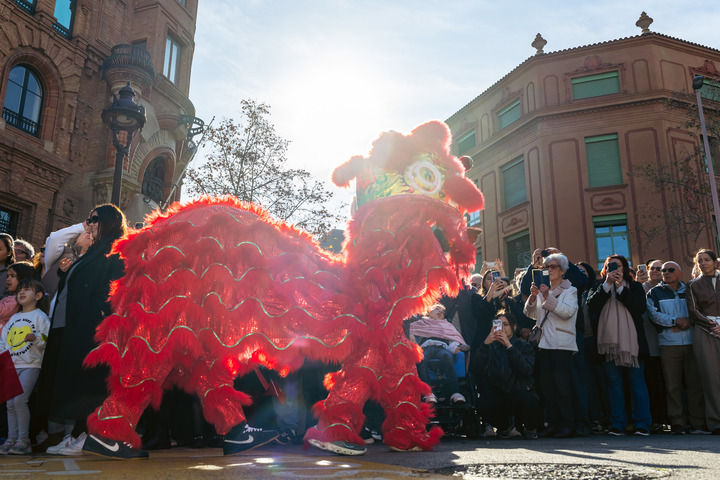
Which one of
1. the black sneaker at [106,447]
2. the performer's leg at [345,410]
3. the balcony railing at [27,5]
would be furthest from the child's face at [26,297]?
the balcony railing at [27,5]

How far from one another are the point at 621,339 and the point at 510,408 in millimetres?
1366

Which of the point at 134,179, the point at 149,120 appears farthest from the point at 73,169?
the point at 149,120

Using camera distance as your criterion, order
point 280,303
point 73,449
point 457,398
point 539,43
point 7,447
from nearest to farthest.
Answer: point 280,303, point 73,449, point 7,447, point 457,398, point 539,43

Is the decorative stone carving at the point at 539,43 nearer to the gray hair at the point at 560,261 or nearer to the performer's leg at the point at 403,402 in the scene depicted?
the gray hair at the point at 560,261

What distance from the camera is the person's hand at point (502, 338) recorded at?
5398mm

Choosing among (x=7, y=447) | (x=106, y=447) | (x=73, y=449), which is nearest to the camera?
(x=106, y=447)

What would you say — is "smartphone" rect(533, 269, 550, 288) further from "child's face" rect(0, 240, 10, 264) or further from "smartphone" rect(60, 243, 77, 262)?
"child's face" rect(0, 240, 10, 264)

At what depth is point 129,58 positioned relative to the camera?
1511 cm

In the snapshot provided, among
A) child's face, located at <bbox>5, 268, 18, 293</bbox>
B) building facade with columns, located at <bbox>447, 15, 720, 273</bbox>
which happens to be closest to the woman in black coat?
child's face, located at <bbox>5, 268, 18, 293</bbox>

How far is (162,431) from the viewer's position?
3.81 metres

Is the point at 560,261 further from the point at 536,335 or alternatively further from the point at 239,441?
the point at 239,441

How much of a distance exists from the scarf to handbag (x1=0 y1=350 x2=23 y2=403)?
341 cm


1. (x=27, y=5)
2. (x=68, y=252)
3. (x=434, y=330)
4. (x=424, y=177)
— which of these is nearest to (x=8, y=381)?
(x=68, y=252)

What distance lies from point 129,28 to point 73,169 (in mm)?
5473
